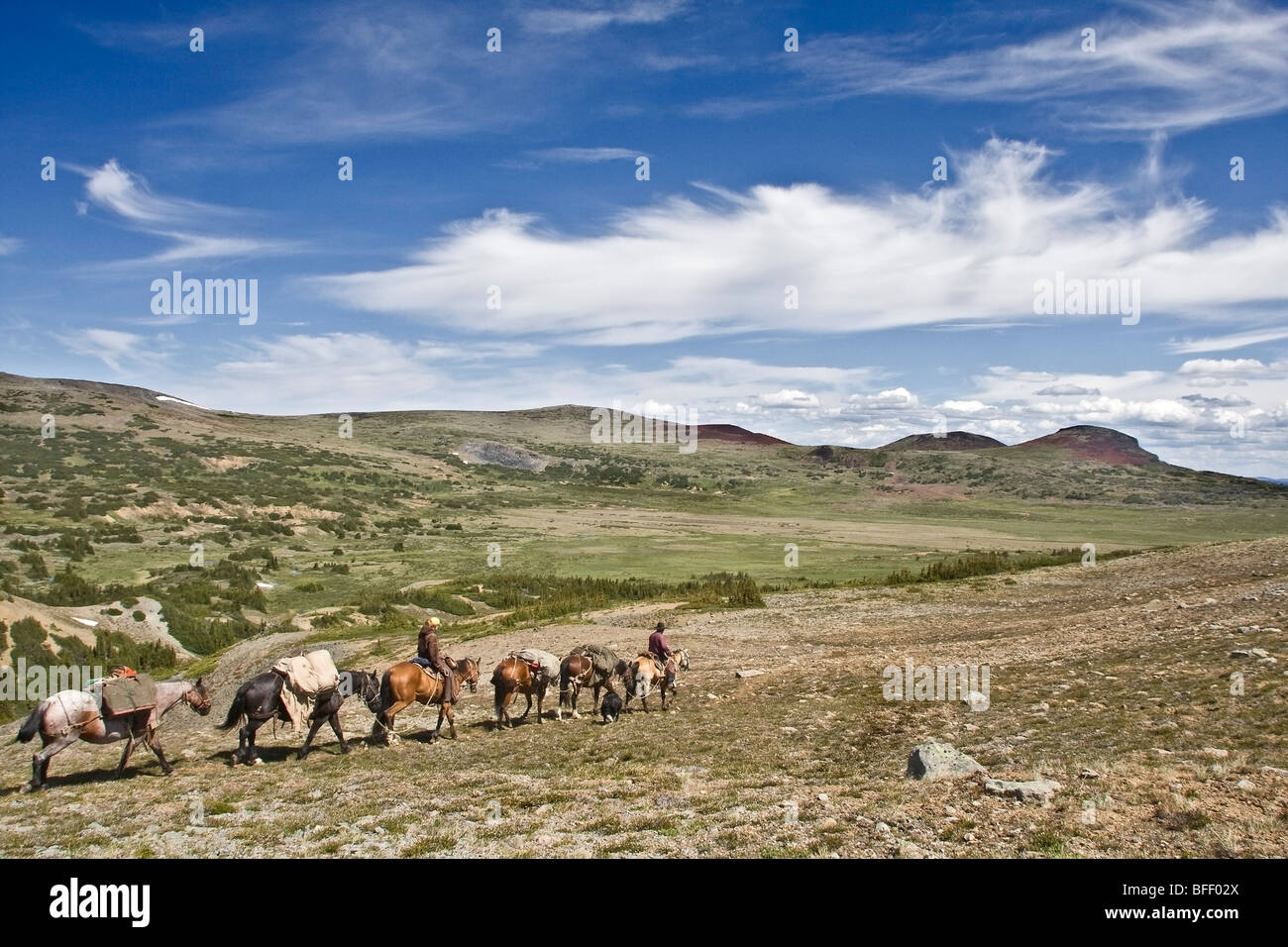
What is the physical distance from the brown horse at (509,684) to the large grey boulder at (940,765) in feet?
26.7

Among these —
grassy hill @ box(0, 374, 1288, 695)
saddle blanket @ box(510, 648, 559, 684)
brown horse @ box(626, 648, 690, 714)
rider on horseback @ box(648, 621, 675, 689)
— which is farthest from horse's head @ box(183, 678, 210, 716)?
grassy hill @ box(0, 374, 1288, 695)

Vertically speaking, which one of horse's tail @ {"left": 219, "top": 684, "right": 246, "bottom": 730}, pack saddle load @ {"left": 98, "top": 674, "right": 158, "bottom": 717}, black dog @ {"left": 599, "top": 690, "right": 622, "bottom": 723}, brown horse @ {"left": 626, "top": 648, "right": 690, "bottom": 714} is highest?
pack saddle load @ {"left": 98, "top": 674, "right": 158, "bottom": 717}

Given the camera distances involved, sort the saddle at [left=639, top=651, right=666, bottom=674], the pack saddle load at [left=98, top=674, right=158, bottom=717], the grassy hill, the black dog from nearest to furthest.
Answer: the pack saddle load at [left=98, top=674, right=158, bottom=717], the black dog, the saddle at [left=639, top=651, right=666, bottom=674], the grassy hill

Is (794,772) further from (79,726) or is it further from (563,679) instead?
(79,726)

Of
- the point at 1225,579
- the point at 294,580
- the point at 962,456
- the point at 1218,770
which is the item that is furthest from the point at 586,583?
the point at 962,456

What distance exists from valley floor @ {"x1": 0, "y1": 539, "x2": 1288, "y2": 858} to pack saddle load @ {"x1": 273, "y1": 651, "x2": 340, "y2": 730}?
0.94m

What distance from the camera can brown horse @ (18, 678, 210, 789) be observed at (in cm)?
1131

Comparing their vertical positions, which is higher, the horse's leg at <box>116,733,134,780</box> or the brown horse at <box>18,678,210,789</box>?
the brown horse at <box>18,678,210,789</box>

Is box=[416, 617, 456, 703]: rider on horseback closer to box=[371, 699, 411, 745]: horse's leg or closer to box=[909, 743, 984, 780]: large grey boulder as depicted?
box=[371, 699, 411, 745]: horse's leg

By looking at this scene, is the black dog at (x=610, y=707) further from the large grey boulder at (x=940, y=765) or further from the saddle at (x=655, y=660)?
the large grey boulder at (x=940, y=765)

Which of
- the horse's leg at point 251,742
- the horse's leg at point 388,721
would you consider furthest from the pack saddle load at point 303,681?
the horse's leg at point 388,721

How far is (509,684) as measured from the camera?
606 inches
